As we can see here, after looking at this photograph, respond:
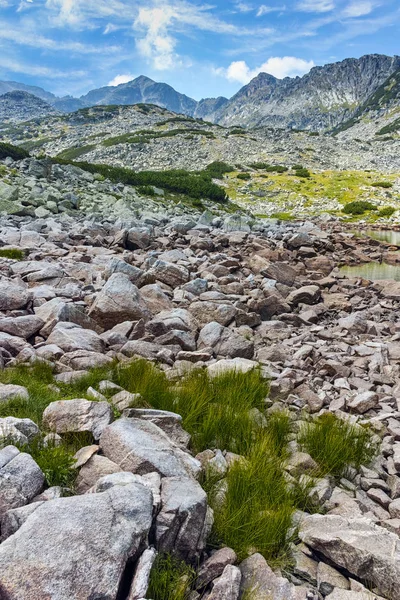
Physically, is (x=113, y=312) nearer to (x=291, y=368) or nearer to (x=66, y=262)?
(x=291, y=368)

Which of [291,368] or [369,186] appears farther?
[369,186]

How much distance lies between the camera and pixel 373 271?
24031 millimetres

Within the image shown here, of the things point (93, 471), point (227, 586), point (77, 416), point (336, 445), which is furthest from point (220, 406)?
point (227, 586)

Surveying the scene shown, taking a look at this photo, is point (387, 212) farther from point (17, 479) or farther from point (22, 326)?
point (17, 479)

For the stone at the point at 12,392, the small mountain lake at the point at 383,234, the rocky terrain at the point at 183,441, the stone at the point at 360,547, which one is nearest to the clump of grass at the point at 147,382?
the rocky terrain at the point at 183,441

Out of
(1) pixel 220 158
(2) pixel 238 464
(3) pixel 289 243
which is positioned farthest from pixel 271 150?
(2) pixel 238 464

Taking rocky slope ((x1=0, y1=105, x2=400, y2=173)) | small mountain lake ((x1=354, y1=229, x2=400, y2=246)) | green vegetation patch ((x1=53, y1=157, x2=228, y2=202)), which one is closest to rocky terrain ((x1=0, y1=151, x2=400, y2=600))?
small mountain lake ((x1=354, y1=229, x2=400, y2=246))

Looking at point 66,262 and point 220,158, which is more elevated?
point 220,158

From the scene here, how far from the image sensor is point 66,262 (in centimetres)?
1530

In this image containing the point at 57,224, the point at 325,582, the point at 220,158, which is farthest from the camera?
the point at 220,158

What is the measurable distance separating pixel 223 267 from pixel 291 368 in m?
9.01

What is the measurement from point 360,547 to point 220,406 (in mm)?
2814

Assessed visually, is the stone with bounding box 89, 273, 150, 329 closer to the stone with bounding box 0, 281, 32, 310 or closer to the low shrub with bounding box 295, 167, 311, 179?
the stone with bounding box 0, 281, 32, 310

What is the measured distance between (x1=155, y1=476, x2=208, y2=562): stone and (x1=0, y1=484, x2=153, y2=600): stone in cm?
20
